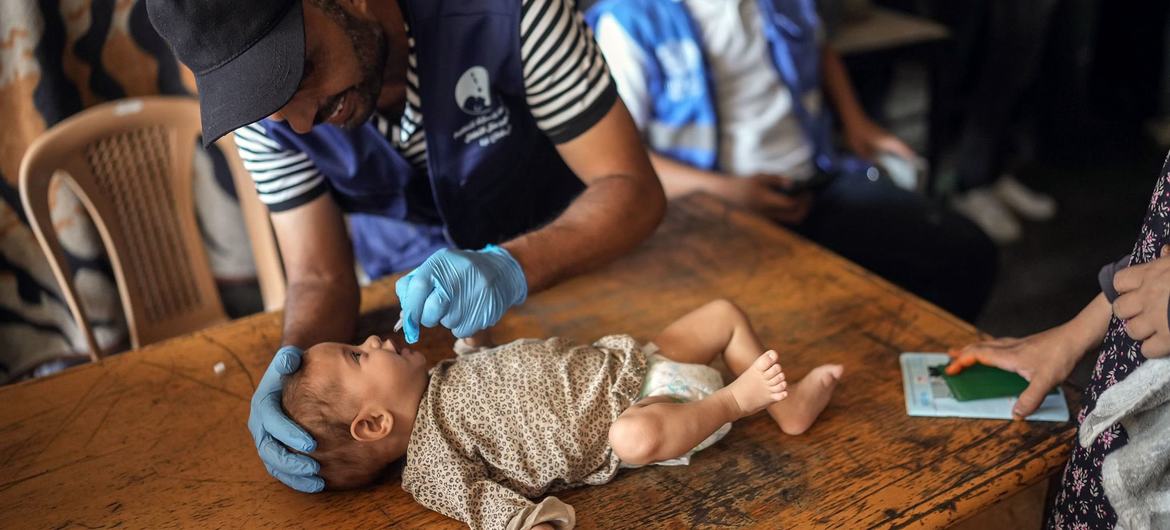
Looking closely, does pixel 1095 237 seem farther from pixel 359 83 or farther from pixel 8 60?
pixel 8 60

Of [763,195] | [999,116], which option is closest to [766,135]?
[763,195]

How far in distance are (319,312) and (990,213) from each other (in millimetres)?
2731

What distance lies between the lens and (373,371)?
3.84 ft

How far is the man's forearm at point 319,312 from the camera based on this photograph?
1.41 metres

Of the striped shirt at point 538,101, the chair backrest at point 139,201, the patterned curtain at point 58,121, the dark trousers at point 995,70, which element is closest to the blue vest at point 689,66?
the striped shirt at point 538,101

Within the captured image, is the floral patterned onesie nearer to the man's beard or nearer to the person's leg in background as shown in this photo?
the man's beard

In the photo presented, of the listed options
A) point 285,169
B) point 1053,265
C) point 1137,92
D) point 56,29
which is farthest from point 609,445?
point 1137,92

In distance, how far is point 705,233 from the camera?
1696 mm

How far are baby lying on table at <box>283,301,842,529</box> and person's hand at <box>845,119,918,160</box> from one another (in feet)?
4.62

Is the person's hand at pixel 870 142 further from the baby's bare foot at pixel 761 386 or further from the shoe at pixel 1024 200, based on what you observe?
the baby's bare foot at pixel 761 386

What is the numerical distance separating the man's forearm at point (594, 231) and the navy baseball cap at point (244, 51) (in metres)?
0.40

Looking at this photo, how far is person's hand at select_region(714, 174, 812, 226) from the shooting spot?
2.07 m

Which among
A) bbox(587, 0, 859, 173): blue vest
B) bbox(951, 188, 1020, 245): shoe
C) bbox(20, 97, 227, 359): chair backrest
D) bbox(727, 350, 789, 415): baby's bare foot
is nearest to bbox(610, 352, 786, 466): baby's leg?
bbox(727, 350, 789, 415): baby's bare foot

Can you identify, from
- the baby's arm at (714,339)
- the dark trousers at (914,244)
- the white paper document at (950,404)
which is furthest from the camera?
the dark trousers at (914,244)
